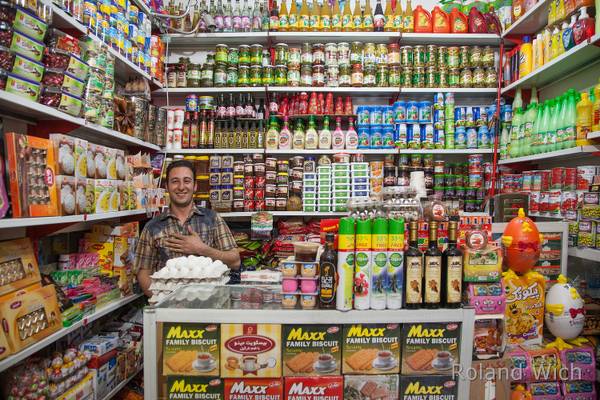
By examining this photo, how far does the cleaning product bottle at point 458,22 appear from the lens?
4188mm

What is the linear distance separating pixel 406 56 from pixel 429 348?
3.38 metres

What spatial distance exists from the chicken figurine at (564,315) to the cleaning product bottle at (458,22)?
9.51 ft

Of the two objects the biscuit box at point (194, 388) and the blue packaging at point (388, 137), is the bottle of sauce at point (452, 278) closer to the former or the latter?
the biscuit box at point (194, 388)

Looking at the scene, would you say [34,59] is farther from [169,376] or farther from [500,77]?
[500,77]

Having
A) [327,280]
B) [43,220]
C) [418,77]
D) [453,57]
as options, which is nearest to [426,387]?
[327,280]

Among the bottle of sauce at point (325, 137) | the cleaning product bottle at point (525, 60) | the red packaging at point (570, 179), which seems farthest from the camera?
the bottle of sauce at point (325, 137)

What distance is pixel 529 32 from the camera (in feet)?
13.3

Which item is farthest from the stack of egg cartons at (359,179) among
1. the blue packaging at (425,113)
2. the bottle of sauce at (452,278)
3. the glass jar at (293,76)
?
the bottle of sauce at (452,278)

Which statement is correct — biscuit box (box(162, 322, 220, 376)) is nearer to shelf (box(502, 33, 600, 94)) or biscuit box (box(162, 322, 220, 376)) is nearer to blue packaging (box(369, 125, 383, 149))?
shelf (box(502, 33, 600, 94))

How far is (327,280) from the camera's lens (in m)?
1.51

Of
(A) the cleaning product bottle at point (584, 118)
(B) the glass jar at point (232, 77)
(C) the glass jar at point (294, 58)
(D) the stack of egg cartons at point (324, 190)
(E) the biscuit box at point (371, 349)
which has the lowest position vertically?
(E) the biscuit box at point (371, 349)

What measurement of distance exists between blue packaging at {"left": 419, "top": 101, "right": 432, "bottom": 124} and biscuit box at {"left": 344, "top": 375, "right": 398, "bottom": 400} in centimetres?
310

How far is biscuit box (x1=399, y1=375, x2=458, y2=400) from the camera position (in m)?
1.51

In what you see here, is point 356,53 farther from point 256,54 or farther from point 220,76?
point 220,76
